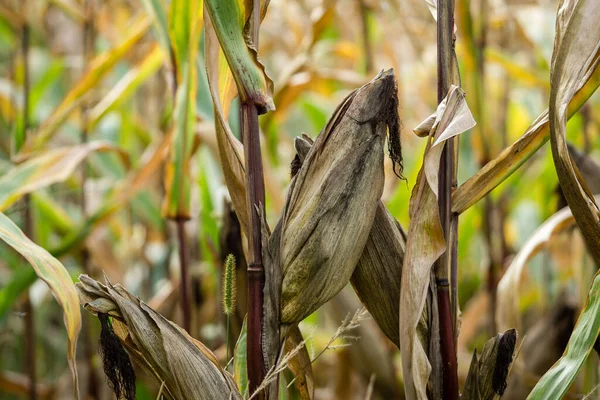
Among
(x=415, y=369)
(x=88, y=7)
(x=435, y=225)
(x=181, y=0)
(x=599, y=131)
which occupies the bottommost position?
(x=415, y=369)

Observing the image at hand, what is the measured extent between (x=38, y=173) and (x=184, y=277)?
0.79 feet

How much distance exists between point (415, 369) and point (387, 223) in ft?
0.38

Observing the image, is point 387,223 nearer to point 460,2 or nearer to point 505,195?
point 460,2

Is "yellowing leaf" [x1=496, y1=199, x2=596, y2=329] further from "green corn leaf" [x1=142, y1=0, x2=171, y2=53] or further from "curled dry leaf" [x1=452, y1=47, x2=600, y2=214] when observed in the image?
"green corn leaf" [x1=142, y1=0, x2=171, y2=53]

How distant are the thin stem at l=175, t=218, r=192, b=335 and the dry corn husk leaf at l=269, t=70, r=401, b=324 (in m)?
0.41

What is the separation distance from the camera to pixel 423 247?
532 mm

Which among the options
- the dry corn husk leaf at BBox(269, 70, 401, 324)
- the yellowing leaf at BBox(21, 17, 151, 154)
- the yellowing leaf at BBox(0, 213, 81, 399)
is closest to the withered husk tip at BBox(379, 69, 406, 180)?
the dry corn husk leaf at BBox(269, 70, 401, 324)

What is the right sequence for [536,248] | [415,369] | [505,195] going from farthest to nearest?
1. [505,195]
2. [536,248]
3. [415,369]

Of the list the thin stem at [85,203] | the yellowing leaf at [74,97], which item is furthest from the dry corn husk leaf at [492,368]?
the thin stem at [85,203]

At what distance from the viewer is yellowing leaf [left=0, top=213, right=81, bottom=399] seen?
0.58 m

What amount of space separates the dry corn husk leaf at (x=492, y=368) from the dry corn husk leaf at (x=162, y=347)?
0.61 ft

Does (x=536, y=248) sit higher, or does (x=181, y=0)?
(x=181, y=0)

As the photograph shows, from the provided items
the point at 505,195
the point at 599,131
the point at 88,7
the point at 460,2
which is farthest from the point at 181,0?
the point at 599,131

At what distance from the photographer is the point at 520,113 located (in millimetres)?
1828
